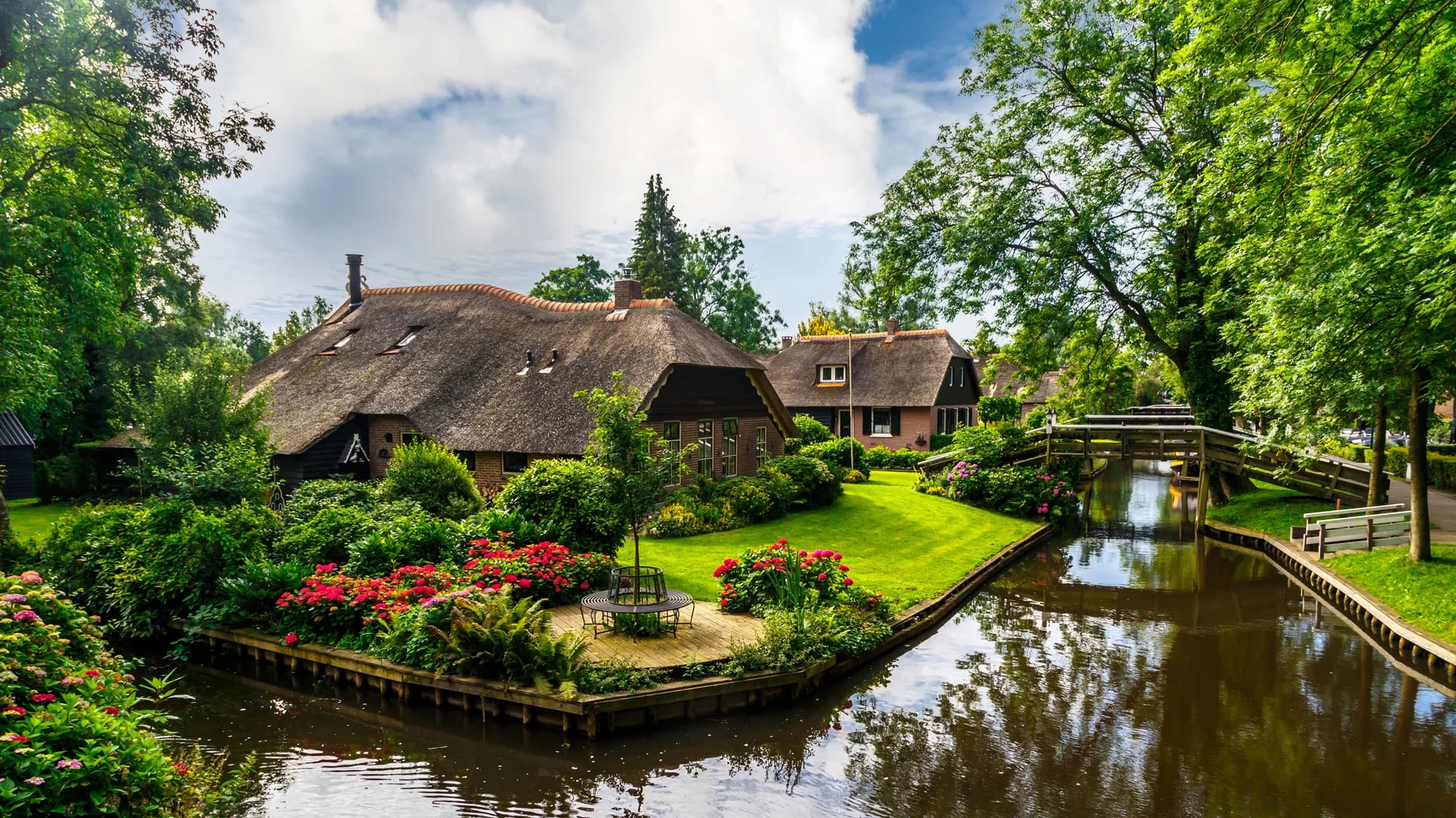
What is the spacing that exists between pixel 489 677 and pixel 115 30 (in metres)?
15.2

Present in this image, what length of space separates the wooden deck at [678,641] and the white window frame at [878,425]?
27.6 m

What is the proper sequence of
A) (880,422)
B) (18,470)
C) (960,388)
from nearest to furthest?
(18,470) < (880,422) < (960,388)

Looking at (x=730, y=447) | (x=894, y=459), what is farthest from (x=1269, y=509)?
(x=730, y=447)

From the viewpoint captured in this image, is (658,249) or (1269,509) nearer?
(1269,509)

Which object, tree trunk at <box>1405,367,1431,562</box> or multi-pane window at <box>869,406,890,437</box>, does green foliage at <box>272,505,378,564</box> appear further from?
multi-pane window at <box>869,406,890,437</box>

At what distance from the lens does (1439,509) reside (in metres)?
20.8

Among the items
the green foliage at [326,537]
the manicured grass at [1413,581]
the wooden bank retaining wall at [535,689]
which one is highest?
the green foliage at [326,537]

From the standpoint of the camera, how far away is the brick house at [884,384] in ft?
125

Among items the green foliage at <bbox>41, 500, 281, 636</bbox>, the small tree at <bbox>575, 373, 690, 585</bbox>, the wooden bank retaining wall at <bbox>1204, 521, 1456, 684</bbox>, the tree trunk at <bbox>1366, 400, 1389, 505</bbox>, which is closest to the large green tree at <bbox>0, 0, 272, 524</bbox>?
the green foliage at <bbox>41, 500, 281, 636</bbox>

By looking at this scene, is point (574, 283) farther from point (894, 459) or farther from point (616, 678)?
point (616, 678)

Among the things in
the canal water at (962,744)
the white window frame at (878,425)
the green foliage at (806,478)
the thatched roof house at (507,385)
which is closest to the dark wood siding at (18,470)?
the thatched roof house at (507,385)

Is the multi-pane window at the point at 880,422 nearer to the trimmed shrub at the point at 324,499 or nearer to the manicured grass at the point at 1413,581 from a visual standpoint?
the manicured grass at the point at 1413,581

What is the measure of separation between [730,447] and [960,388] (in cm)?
2173

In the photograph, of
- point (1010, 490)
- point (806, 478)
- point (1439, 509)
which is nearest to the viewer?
point (1439, 509)
